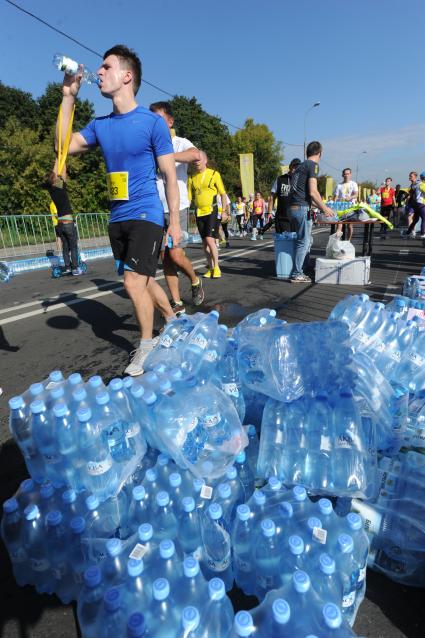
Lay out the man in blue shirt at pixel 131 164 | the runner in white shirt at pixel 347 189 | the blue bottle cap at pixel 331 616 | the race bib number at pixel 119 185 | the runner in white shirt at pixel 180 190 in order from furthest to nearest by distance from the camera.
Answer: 1. the runner in white shirt at pixel 347 189
2. the runner in white shirt at pixel 180 190
3. the race bib number at pixel 119 185
4. the man in blue shirt at pixel 131 164
5. the blue bottle cap at pixel 331 616

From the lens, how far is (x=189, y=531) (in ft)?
5.20

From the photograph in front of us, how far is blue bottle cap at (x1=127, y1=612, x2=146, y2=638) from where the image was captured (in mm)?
1103

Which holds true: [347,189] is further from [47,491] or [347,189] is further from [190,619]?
[190,619]

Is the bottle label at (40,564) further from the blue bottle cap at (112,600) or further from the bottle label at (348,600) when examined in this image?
the bottle label at (348,600)

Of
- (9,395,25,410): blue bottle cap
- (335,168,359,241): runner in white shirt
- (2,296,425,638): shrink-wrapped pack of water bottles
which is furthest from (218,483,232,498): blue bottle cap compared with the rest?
(335,168,359,241): runner in white shirt

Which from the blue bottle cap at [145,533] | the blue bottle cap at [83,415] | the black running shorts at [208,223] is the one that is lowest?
the blue bottle cap at [145,533]

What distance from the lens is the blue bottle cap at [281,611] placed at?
3.40 ft

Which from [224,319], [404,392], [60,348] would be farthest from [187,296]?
[404,392]

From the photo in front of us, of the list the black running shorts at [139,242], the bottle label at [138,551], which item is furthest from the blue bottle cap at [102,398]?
the black running shorts at [139,242]

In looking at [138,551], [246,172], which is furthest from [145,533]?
[246,172]

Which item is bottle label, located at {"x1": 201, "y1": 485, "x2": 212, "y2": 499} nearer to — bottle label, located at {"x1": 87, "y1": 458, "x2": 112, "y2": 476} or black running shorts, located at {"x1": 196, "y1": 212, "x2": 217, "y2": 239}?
bottle label, located at {"x1": 87, "y1": 458, "x2": 112, "y2": 476}

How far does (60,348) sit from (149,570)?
3006 millimetres

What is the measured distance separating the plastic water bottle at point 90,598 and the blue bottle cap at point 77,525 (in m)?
0.25

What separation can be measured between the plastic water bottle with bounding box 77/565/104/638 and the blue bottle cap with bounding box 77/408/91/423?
55cm
